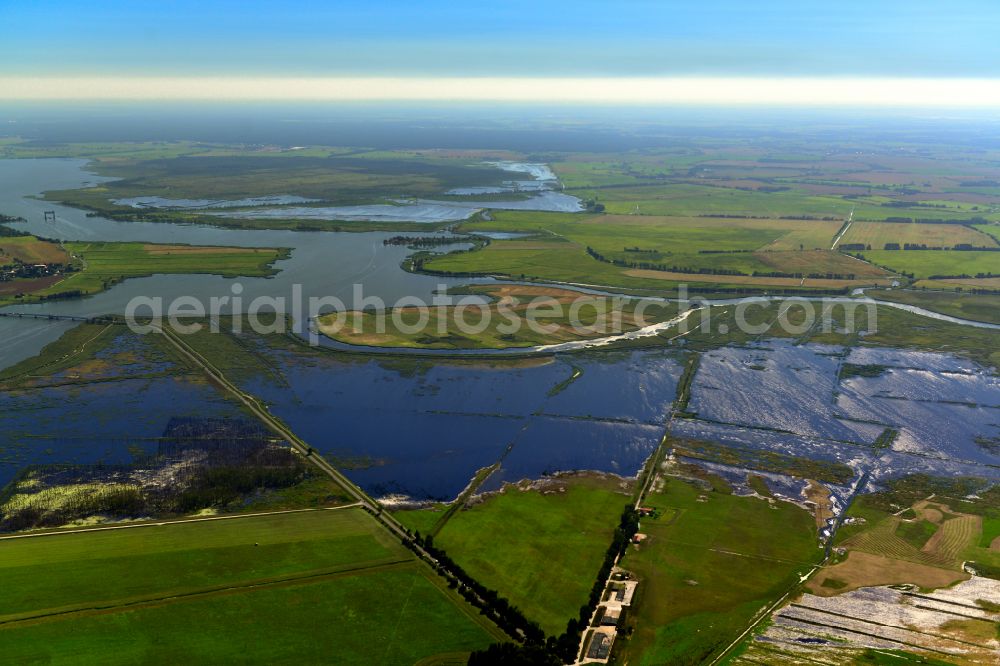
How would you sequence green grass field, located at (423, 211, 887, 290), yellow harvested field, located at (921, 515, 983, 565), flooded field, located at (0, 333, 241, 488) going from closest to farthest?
yellow harvested field, located at (921, 515, 983, 565)
flooded field, located at (0, 333, 241, 488)
green grass field, located at (423, 211, 887, 290)

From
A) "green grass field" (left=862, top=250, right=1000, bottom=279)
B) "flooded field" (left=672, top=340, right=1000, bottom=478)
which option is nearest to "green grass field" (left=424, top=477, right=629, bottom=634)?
"flooded field" (left=672, top=340, right=1000, bottom=478)

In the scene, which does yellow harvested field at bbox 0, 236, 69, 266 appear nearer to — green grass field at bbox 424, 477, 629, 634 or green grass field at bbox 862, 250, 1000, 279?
green grass field at bbox 424, 477, 629, 634

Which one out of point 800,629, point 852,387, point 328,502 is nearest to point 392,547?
point 328,502

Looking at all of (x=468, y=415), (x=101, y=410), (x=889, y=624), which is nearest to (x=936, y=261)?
(x=468, y=415)

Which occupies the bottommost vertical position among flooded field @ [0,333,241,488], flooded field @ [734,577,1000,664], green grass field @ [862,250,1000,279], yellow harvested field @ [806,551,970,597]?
flooded field @ [734,577,1000,664]

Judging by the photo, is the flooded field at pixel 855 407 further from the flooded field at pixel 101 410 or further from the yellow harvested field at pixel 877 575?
the flooded field at pixel 101 410

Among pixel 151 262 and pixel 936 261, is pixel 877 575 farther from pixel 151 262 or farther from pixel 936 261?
pixel 151 262
